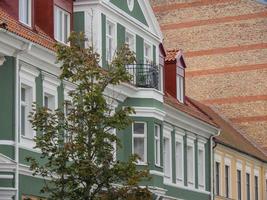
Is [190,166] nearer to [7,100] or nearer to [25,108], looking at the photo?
[25,108]

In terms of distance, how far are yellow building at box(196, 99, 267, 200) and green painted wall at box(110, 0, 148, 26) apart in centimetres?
1138

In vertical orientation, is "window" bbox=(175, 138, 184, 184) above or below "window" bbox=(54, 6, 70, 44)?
below

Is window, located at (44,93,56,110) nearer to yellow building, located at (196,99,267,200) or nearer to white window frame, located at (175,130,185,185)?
white window frame, located at (175,130,185,185)

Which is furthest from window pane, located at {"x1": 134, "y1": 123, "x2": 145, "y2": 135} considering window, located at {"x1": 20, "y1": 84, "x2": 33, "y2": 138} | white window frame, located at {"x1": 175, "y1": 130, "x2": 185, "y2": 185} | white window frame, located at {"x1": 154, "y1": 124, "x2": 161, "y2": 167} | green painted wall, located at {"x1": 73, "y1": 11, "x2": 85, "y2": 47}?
Result: window, located at {"x1": 20, "y1": 84, "x2": 33, "y2": 138}

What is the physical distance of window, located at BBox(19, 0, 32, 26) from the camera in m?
30.7

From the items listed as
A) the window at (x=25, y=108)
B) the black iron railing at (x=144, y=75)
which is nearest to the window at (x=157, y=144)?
the black iron railing at (x=144, y=75)

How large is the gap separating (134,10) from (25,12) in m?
8.00

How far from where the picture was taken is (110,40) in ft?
119

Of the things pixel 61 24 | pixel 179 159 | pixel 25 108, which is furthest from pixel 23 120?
pixel 179 159

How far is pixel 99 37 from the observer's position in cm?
3497

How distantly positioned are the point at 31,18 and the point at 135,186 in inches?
340

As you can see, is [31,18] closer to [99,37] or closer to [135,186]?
[99,37]

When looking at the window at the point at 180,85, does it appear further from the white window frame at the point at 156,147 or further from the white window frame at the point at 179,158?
the white window frame at the point at 156,147

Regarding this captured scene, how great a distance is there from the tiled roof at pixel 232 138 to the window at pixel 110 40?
1479 centimetres
